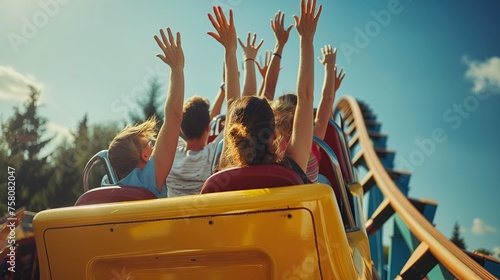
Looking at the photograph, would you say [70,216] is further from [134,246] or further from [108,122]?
[108,122]

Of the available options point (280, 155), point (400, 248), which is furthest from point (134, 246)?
point (400, 248)

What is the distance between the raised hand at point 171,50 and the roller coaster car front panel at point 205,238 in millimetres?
934

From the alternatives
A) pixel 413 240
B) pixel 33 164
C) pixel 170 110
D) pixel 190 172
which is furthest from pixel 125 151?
pixel 33 164

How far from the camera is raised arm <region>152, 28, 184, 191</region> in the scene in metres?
1.87

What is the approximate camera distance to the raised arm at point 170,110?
1.87m

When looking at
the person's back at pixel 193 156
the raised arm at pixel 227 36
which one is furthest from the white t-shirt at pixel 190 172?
the raised arm at pixel 227 36

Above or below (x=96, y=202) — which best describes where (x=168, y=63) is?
above

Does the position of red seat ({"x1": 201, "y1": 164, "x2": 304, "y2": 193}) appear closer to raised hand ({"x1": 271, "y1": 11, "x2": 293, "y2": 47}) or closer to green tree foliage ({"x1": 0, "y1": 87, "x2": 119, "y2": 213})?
raised hand ({"x1": 271, "y1": 11, "x2": 293, "y2": 47})

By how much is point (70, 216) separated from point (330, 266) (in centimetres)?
88

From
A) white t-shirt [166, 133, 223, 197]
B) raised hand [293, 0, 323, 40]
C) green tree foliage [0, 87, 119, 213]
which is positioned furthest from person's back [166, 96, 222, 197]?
green tree foliage [0, 87, 119, 213]

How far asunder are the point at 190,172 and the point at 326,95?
107cm

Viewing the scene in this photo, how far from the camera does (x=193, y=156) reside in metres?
2.83

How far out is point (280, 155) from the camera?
1764 millimetres

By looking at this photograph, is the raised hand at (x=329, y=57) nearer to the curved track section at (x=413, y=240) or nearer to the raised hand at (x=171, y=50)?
the curved track section at (x=413, y=240)
